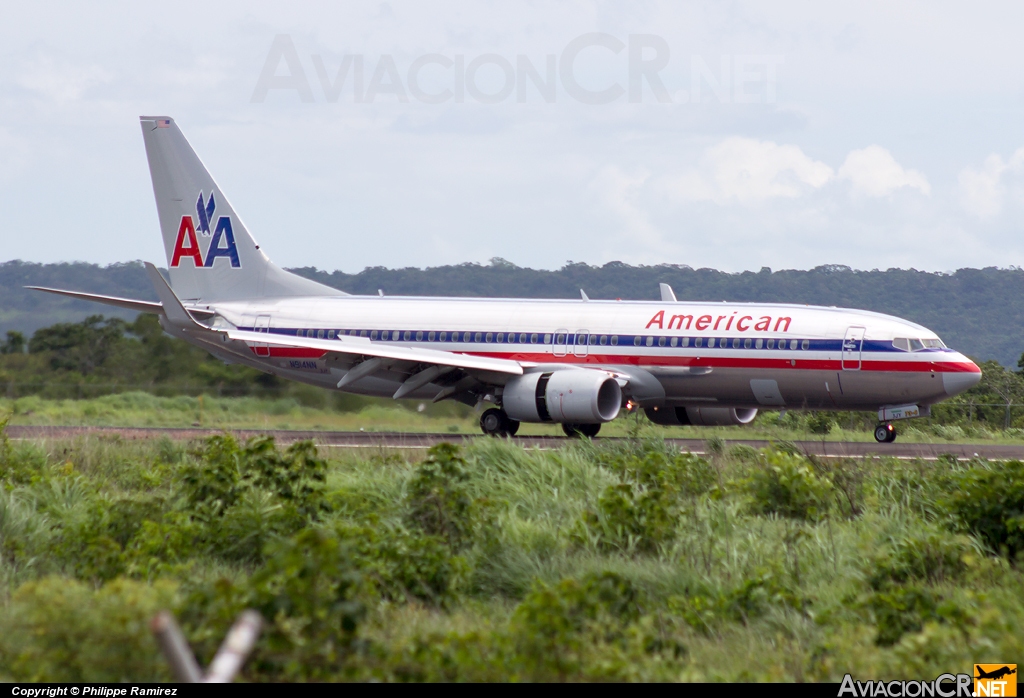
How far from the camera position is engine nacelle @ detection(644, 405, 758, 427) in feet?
91.2

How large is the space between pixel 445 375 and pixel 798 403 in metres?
7.70

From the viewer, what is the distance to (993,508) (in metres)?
11.3

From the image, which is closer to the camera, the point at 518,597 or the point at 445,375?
the point at 518,597

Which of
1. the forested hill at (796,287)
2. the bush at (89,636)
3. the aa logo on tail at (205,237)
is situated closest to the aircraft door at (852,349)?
the aa logo on tail at (205,237)

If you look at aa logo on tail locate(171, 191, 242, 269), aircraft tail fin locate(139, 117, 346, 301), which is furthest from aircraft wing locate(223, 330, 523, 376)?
aa logo on tail locate(171, 191, 242, 269)

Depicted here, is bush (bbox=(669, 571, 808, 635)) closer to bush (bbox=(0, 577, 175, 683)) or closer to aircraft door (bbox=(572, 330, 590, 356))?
bush (bbox=(0, 577, 175, 683))

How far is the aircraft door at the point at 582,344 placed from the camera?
26000mm

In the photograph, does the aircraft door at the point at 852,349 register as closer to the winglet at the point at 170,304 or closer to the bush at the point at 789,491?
the bush at the point at 789,491

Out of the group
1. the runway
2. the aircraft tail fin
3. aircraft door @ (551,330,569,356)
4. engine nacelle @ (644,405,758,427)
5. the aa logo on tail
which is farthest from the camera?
the aa logo on tail

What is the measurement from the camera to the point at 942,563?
1030cm

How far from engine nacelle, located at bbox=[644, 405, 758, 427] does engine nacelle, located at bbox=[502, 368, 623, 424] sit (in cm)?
312

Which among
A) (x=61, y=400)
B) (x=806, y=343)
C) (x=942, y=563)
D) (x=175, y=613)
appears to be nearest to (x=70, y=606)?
(x=175, y=613)

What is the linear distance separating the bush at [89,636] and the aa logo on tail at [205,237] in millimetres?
24058

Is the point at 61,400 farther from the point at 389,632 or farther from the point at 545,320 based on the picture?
the point at 389,632
